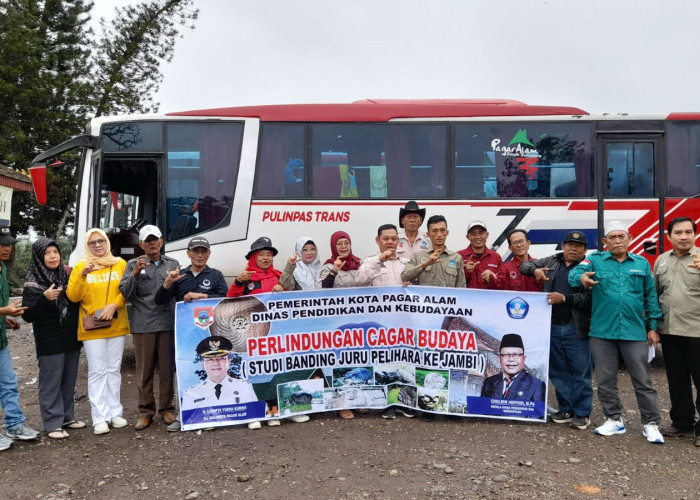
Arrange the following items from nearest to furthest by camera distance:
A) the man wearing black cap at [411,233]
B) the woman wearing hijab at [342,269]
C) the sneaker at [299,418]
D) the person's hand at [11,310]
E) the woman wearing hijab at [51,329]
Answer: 1. the person's hand at [11,310]
2. the woman wearing hijab at [51,329]
3. the sneaker at [299,418]
4. the woman wearing hijab at [342,269]
5. the man wearing black cap at [411,233]

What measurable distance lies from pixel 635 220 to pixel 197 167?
6.30 m

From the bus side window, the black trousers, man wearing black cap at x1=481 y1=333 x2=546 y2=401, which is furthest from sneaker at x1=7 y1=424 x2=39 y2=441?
the black trousers

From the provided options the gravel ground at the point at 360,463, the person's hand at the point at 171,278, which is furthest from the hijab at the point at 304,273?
the gravel ground at the point at 360,463

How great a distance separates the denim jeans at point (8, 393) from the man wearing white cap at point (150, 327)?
3.47 ft

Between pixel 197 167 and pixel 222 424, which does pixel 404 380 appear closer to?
pixel 222 424

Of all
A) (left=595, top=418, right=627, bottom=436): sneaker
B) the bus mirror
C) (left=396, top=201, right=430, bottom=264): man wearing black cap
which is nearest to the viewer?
(left=595, top=418, right=627, bottom=436): sneaker

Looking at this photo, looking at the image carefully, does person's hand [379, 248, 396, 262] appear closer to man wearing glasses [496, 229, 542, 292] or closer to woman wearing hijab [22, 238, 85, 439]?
man wearing glasses [496, 229, 542, 292]

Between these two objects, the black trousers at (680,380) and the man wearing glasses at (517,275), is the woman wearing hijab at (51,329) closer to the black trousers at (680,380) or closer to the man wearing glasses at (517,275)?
the man wearing glasses at (517,275)

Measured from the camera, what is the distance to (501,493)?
13.0 feet

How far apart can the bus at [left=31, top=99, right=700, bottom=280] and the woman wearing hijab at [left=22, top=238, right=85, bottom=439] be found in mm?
2674

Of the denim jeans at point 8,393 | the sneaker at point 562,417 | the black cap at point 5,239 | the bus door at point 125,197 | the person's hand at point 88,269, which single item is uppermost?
the bus door at point 125,197

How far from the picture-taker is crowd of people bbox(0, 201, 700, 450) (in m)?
4.97

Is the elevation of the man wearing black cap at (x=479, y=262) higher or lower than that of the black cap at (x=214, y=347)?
higher

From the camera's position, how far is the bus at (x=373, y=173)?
7961 millimetres
